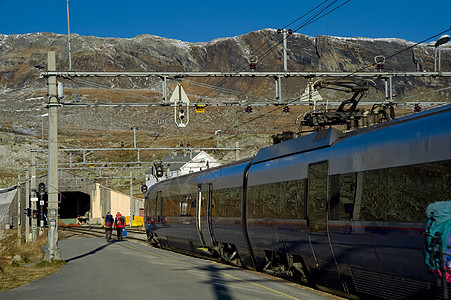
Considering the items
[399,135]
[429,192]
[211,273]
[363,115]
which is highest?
[363,115]

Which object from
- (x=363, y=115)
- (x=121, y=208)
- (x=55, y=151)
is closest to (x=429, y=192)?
(x=363, y=115)

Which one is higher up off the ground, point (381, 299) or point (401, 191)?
point (401, 191)

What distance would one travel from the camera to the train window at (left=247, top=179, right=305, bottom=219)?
13.9 m

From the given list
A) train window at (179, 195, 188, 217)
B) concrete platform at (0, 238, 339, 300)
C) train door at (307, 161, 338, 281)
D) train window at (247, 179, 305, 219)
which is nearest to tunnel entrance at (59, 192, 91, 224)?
train window at (179, 195, 188, 217)

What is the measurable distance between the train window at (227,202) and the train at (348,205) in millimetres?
34

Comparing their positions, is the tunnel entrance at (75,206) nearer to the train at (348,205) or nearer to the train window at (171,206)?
the train window at (171,206)

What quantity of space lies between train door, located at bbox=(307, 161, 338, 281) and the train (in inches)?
→ 0.8

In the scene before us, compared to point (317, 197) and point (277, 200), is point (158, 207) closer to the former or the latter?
point (277, 200)

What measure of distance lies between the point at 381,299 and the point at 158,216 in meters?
22.0

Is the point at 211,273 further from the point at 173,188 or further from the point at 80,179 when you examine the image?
the point at 80,179

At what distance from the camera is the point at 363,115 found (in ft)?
52.3

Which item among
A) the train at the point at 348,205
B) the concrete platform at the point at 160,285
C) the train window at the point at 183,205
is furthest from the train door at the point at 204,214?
the concrete platform at the point at 160,285

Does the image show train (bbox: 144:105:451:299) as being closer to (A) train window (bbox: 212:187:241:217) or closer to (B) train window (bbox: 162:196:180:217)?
(A) train window (bbox: 212:187:241:217)

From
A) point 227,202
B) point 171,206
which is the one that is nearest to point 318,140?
point 227,202
